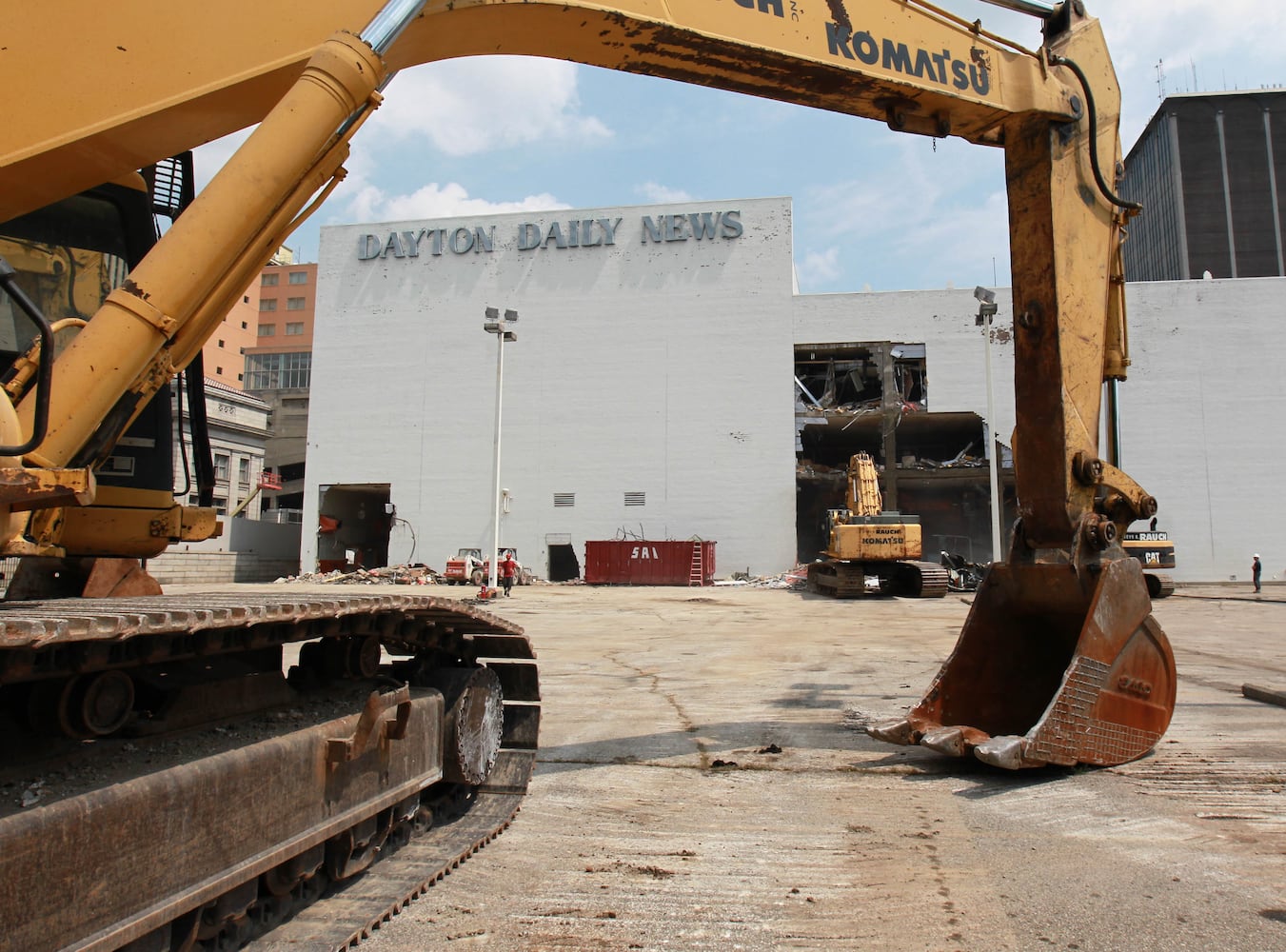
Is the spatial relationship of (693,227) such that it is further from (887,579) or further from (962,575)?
(887,579)

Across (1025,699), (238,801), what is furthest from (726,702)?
(238,801)

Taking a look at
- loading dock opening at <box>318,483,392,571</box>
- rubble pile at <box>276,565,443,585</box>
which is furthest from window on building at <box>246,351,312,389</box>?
rubble pile at <box>276,565,443,585</box>

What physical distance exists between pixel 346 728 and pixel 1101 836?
3547 millimetres

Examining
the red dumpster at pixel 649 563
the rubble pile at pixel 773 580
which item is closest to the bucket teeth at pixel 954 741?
the rubble pile at pixel 773 580

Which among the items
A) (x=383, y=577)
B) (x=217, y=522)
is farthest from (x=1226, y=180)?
(x=217, y=522)

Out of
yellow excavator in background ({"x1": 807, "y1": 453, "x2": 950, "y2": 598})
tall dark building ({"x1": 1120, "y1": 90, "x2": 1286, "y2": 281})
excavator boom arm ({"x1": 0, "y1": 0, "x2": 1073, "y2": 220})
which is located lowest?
yellow excavator in background ({"x1": 807, "y1": 453, "x2": 950, "y2": 598})

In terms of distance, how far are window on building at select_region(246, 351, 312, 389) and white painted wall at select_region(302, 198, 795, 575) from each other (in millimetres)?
32493

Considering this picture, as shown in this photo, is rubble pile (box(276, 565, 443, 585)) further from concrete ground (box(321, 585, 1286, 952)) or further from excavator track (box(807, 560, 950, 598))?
concrete ground (box(321, 585, 1286, 952))

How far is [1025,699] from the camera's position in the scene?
603cm

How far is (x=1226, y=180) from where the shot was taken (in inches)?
3846

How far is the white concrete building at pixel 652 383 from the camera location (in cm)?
3847

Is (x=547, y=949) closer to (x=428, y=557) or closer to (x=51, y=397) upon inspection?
(x=51, y=397)

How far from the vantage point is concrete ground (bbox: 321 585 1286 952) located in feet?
10.4

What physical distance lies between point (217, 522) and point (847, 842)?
3.80 meters
